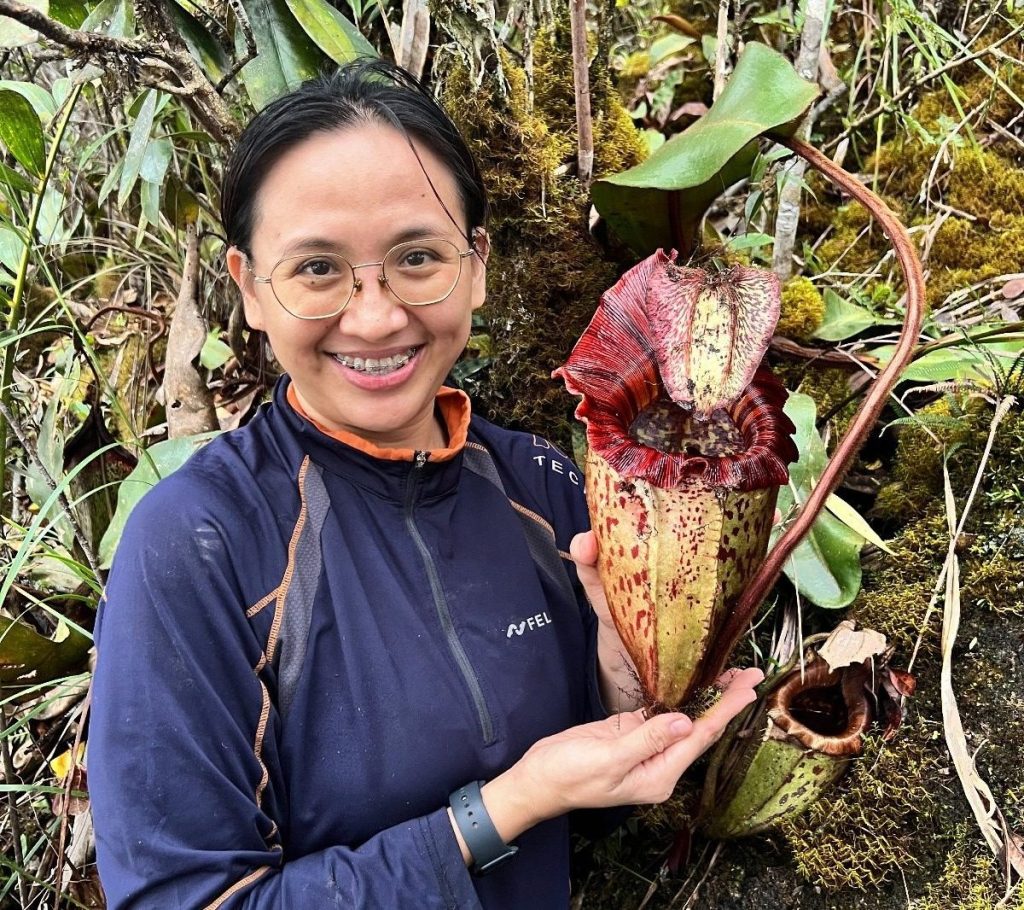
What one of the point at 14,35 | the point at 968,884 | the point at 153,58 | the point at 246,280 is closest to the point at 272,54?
the point at 153,58

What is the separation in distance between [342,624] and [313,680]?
0.08 metres

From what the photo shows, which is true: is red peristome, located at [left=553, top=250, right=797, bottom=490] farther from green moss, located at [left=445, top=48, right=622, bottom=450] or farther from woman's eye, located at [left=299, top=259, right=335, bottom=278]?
green moss, located at [left=445, top=48, right=622, bottom=450]

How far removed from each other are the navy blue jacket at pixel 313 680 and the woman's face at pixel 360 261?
0.32 ft

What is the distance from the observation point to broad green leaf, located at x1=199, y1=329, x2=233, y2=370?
2.09 metres

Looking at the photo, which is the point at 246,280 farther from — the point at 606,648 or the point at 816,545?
the point at 816,545

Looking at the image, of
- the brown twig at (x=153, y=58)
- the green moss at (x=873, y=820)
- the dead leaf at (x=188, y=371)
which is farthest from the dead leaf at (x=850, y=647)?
the brown twig at (x=153, y=58)

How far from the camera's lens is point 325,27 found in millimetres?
1500

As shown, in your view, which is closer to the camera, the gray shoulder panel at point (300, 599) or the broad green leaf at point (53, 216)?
the gray shoulder panel at point (300, 599)

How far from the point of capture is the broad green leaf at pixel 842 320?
5.50 ft

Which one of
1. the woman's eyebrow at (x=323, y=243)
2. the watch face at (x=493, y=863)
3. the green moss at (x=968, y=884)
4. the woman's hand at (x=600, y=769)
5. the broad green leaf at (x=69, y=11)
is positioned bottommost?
the green moss at (x=968, y=884)

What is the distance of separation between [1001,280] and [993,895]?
46.7 inches

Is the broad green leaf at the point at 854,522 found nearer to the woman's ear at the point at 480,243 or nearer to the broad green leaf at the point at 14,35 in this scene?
the woman's ear at the point at 480,243

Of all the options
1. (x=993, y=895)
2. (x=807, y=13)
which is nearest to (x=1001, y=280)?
(x=807, y=13)

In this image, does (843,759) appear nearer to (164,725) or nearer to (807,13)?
(164,725)
